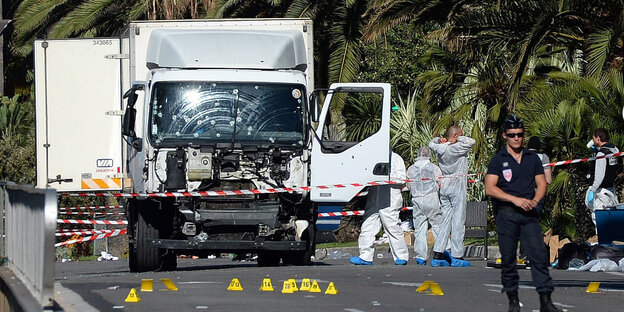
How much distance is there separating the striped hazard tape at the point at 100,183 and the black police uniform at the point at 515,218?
8.76 meters

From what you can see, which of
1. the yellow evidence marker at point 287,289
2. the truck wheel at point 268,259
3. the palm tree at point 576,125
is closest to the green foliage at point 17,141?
the truck wheel at point 268,259

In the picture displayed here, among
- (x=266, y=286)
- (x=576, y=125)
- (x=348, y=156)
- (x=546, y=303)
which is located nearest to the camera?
(x=546, y=303)

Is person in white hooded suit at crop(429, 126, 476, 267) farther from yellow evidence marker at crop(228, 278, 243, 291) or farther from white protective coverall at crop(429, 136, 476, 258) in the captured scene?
yellow evidence marker at crop(228, 278, 243, 291)

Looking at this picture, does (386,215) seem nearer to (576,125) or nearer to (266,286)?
(576,125)

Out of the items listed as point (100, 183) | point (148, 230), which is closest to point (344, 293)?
point (148, 230)

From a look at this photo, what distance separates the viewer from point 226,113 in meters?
16.5

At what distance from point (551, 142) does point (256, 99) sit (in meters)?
6.30

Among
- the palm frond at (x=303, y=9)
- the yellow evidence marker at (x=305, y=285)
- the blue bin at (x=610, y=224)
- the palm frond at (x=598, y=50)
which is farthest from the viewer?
the palm frond at (x=303, y=9)

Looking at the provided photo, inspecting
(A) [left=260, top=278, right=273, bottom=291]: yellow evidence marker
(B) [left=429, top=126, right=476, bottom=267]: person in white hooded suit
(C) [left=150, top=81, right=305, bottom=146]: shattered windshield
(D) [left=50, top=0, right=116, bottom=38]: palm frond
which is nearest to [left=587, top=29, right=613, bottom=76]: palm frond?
(B) [left=429, top=126, right=476, bottom=267]: person in white hooded suit

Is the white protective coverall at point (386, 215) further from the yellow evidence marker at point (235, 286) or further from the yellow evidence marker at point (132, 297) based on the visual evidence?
the yellow evidence marker at point (132, 297)

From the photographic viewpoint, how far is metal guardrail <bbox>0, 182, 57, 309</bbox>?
8.38 m

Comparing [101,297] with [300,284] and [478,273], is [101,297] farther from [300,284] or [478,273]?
[478,273]

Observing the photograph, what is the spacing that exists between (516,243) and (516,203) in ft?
1.12

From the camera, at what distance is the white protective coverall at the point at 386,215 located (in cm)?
1827
